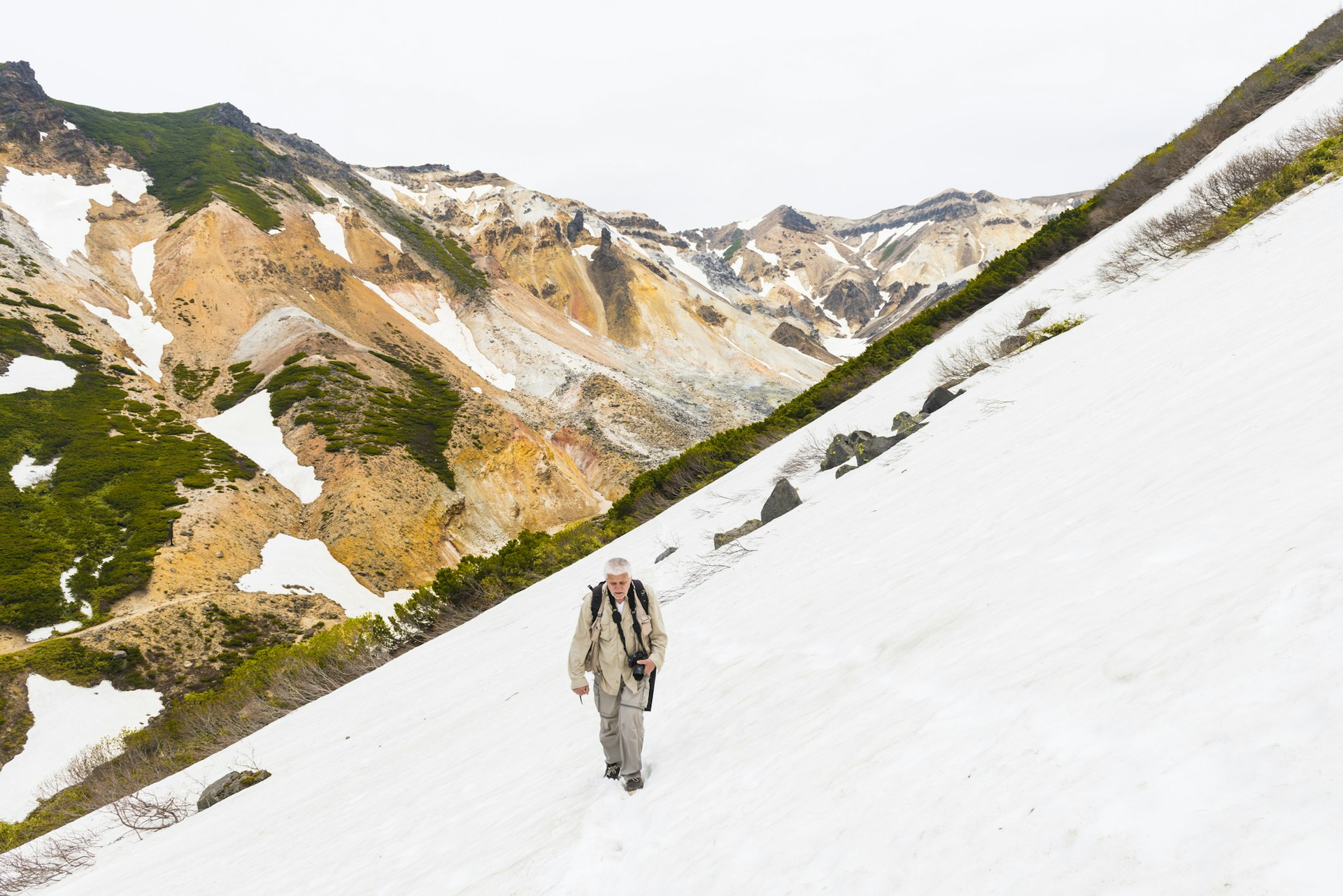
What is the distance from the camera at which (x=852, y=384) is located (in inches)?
899

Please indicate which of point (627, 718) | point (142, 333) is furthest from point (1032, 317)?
point (142, 333)

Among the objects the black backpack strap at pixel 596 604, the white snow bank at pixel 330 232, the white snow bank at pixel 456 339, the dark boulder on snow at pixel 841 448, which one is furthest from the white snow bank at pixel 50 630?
the white snow bank at pixel 330 232

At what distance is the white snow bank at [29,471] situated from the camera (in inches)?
1333

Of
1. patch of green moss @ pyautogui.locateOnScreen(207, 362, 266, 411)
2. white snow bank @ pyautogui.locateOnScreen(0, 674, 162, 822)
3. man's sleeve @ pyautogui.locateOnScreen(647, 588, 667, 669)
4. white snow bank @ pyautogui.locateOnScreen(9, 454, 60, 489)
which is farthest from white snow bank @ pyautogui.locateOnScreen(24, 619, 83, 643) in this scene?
man's sleeve @ pyautogui.locateOnScreen(647, 588, 667, 669)

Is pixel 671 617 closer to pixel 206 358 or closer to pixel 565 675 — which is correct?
pixel 565 675

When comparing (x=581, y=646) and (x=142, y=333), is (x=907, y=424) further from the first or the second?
(x=142, y=333)

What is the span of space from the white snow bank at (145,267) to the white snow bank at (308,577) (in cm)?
3820

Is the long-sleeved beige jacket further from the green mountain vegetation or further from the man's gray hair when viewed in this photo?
the green mountain vegetation

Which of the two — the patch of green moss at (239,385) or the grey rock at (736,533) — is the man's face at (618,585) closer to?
the grey rock at (736,533)

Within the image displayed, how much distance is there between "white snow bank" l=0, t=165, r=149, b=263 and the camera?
196ft

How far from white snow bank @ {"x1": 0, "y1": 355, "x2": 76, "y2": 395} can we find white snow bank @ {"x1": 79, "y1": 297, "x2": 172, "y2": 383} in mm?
6432

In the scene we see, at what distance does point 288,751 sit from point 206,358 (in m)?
55.7

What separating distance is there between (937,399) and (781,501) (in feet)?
13.3

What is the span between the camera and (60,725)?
851 inches
